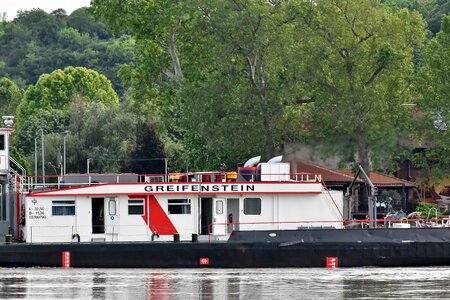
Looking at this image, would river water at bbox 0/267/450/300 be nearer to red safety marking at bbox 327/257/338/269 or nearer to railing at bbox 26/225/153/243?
red safety marking at bbox 327/257/338/269

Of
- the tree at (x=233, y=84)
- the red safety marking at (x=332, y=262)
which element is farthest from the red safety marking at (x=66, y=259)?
the tree at (x=233, y=84)

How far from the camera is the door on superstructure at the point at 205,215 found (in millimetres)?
56406

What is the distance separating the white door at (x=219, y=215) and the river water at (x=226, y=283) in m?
1.81

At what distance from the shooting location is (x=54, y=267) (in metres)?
55.8

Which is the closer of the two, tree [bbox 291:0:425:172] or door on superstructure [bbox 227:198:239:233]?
door on superstructure [bbox 227:198:239:233]

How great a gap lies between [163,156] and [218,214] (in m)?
48.9

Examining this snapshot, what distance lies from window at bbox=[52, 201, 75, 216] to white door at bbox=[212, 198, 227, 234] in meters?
5.56

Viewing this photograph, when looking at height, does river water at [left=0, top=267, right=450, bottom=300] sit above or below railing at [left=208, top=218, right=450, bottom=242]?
below

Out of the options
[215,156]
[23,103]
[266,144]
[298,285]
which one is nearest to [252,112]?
[266,144]

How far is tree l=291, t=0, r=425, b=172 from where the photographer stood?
234 feet

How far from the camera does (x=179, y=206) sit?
56250mm

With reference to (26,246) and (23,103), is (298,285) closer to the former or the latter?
(26,246)

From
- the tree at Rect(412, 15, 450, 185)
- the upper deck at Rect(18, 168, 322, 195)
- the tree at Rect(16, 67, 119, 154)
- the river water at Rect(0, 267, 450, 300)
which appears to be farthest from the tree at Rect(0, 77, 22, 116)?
the river water at Rect(0, 267, 450, 300)

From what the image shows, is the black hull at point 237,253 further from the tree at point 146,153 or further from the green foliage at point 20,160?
the tree at point 146,153
